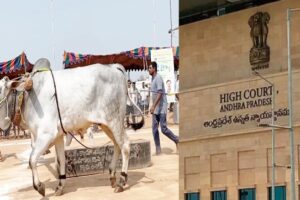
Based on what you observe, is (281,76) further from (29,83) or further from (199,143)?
(29,83)

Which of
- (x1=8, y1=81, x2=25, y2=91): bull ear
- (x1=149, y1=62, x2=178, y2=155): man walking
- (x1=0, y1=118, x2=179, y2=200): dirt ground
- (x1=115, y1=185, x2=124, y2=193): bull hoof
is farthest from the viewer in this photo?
(x1=149, y1=62, x2=178, y2=155): man walking

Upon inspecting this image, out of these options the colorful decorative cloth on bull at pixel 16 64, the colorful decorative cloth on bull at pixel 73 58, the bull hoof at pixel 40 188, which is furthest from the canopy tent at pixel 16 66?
the bull hoof at pixel 40 188

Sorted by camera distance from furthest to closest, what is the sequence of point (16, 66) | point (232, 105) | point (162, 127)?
1. point (16, 66)
2. point (162, 127)
3. point (232, 105)

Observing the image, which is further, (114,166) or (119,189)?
(114,166)

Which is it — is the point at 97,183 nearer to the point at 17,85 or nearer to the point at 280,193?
the point at 17,85

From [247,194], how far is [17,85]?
4.74m

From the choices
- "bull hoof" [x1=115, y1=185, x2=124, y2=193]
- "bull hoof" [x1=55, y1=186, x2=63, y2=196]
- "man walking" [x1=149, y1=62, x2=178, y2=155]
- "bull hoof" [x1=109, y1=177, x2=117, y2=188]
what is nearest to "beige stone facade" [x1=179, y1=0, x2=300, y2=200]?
"bull hoof" [x1=115, y1=185, x2=124, y2=193]

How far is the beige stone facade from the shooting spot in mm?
9289

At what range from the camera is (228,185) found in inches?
391

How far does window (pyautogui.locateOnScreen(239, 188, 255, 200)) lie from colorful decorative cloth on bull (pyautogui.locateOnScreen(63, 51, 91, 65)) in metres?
18.1

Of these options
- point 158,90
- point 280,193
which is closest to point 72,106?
point 158,90

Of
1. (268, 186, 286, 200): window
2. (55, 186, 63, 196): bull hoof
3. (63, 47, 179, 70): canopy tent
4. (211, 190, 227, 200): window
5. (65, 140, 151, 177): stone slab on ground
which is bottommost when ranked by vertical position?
(55, 186, 63, 196): bull hoof

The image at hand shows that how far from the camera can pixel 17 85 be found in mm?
12438

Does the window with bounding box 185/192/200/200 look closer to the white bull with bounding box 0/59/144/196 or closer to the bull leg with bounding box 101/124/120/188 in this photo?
the white bull with bounding box 0/59/144/196
